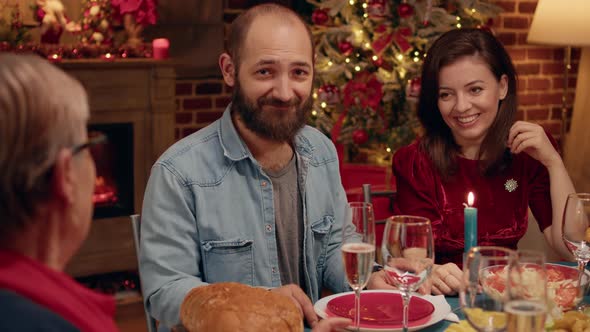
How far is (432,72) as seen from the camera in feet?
8.05

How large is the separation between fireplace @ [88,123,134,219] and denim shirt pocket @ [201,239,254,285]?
108 inches

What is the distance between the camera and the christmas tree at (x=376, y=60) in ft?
14.9

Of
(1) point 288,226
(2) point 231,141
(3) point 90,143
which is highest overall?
(3) point 90,143

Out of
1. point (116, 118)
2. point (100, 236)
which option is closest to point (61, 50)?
point (116, 118)

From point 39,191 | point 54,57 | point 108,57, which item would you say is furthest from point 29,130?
point 108,57

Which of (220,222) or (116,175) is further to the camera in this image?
(116,175)

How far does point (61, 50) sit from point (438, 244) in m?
2.65

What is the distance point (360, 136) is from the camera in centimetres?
461

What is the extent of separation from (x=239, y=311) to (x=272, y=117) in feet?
2.38

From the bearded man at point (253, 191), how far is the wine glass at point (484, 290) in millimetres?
774

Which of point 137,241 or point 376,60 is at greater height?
point 376,60

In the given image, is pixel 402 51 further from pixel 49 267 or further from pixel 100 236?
pixel 49 267

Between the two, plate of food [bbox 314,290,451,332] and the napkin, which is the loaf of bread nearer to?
plate of food [bbox 314,290,451,332]

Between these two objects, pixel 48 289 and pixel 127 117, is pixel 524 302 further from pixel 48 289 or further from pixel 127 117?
pixel 127 117
